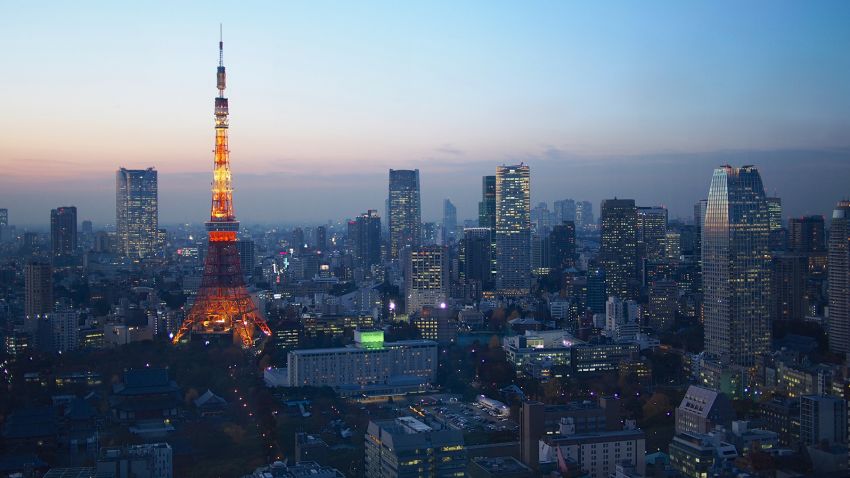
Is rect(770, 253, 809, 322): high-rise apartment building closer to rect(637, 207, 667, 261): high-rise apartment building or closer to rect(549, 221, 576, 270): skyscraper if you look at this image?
rect(637, 207, 667, 261): high-rise apartment building

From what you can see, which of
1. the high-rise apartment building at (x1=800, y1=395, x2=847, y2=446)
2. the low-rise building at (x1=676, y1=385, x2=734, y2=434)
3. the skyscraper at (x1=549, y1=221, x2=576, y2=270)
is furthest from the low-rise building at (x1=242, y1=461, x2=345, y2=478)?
the skyscraper at (x1=549, y1=221, x2=576, y2=270)

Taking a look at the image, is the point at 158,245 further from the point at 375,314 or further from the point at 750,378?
the point at 750,378

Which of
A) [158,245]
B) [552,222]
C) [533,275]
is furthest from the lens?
[552,222]

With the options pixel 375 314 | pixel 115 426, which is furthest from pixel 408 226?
pixel 115 426

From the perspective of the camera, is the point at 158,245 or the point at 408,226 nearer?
the point at 158,245

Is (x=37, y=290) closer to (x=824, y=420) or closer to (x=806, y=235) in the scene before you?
(x=824, y=420)

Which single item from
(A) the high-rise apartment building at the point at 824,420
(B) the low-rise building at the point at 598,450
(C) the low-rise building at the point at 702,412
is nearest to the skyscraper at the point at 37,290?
(B) the low-rise building at the point at 598,450

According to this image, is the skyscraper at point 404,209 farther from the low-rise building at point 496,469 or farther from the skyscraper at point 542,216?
the low-rise building at point 496,469
